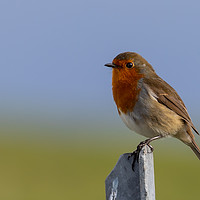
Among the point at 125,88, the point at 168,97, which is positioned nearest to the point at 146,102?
the point at 125,88

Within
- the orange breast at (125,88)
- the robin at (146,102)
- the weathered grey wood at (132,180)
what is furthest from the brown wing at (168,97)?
the weathered grey wood at (132,180)

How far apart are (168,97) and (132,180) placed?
182 centimetres

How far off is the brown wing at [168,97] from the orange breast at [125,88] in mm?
159

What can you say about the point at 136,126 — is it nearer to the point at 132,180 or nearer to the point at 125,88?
the point at 125,88

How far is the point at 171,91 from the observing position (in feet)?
15.0

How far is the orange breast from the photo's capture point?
13.4 feet

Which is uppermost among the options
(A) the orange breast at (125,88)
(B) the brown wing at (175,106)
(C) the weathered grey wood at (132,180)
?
(A) the orange breast at (125,88)

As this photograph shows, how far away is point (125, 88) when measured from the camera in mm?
4145

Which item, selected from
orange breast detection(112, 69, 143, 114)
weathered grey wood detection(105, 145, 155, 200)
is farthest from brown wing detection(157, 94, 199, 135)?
weathered grey wood detection(105, 145, 155, 200)

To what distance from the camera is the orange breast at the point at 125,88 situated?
161 inches

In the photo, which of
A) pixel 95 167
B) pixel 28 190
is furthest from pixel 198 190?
pixel 28 190

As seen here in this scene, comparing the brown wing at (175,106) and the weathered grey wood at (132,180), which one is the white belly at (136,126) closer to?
the brown wing at (175,106)

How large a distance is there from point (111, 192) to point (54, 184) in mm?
6946

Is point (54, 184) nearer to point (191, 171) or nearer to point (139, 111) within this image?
point (191, 171)
